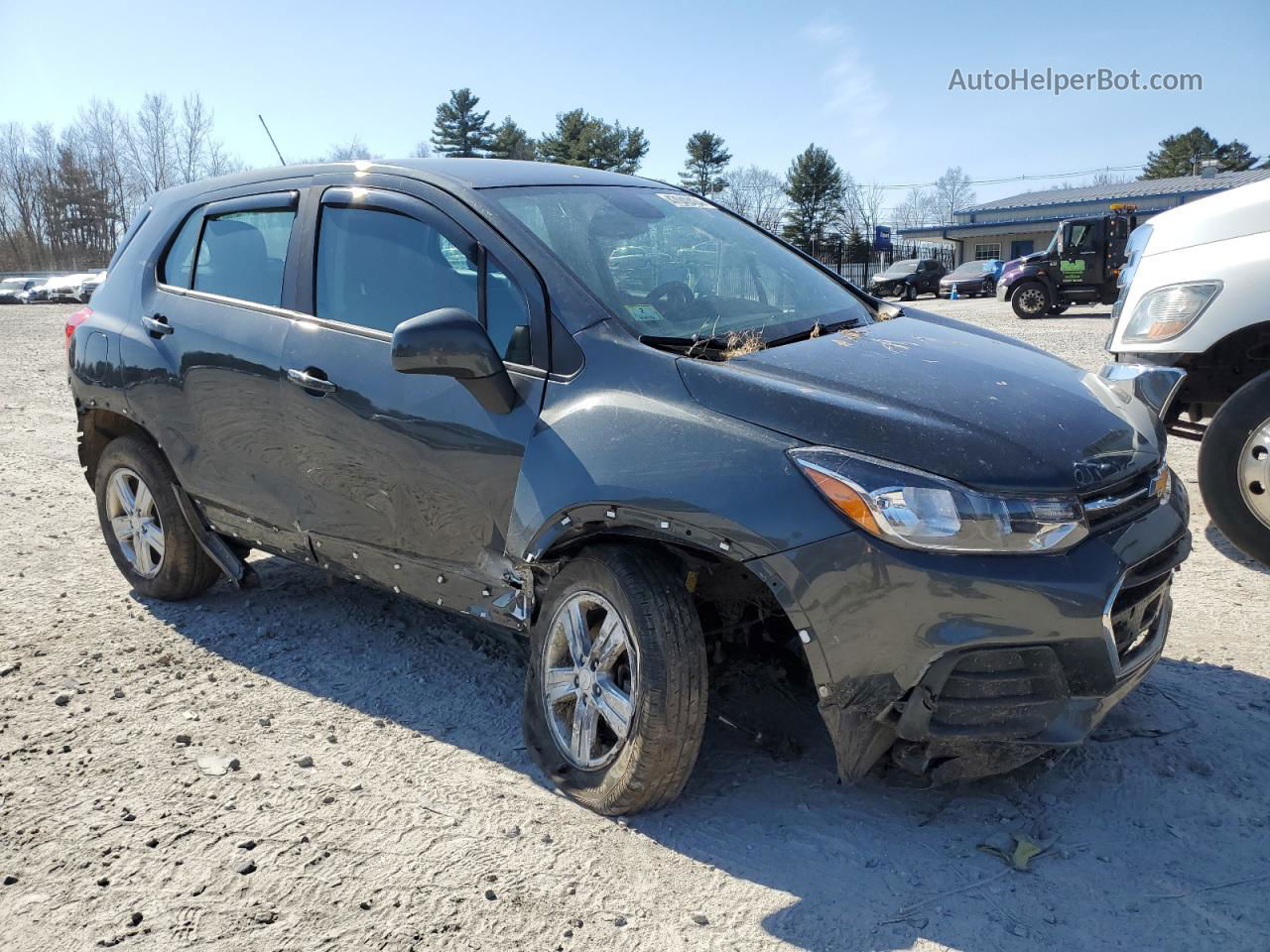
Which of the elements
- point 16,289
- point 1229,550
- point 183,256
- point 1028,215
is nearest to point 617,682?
point 183,256

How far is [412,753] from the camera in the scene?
3.42 m

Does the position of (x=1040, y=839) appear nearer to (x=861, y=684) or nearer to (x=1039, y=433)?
(x=861, y=684)

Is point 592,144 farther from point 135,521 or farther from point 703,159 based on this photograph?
point 135,521

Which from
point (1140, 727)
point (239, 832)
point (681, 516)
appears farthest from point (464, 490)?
point (1140, 727)

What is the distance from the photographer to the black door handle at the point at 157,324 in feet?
14.3

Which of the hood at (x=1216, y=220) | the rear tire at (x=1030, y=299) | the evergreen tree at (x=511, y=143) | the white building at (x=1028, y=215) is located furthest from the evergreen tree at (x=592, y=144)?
the hood at (x=1216, y=220)

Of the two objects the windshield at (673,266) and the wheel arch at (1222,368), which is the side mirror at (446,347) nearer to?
the windshield at (673,266)

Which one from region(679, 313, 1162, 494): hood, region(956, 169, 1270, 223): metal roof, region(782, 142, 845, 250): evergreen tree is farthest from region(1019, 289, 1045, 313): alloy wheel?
region(782, 142, 845, 250): evergreen tree

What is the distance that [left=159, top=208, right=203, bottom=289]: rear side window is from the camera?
14.7ft

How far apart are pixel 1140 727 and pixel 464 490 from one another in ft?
7.50

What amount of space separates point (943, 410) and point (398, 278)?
1896mm

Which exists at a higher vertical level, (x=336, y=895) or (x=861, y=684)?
(x=861, y=684)

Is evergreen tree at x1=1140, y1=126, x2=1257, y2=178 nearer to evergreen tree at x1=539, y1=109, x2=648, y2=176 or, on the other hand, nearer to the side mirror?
evergreen tree at x1=539, y1=109, x2=648, y2=176

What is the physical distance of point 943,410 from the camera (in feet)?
8.95
